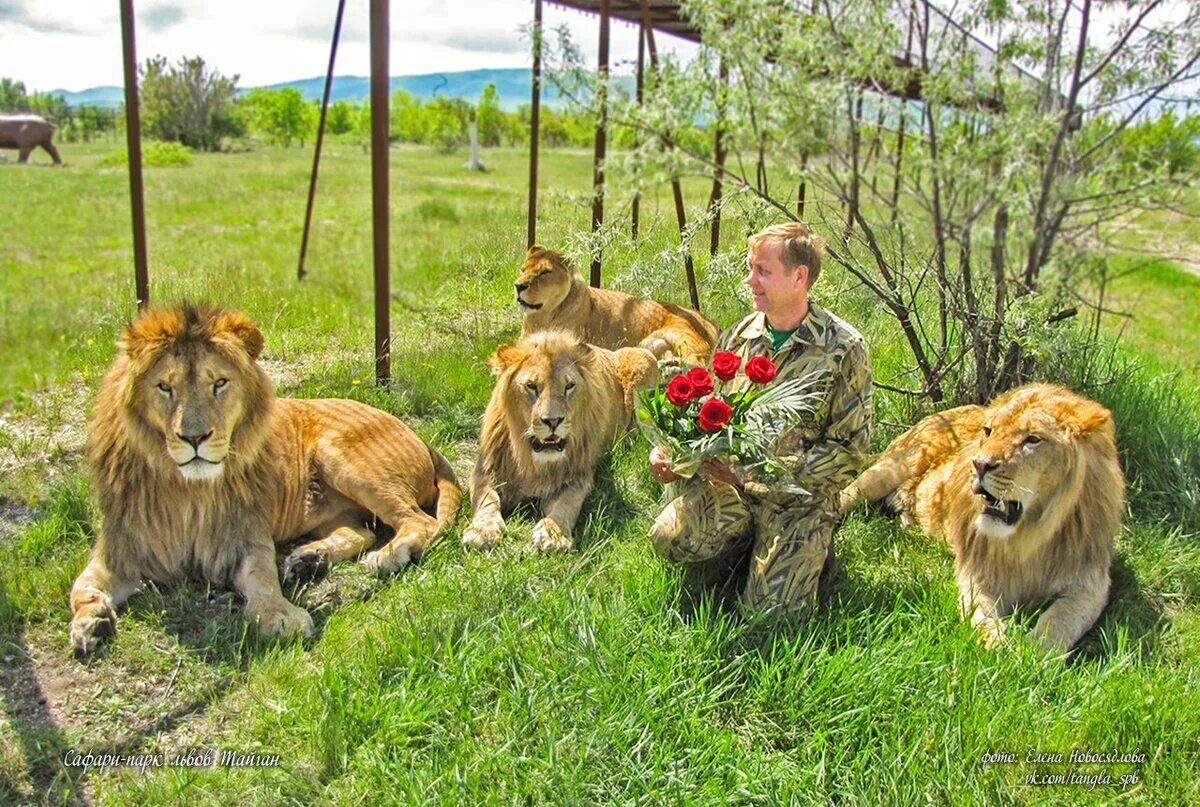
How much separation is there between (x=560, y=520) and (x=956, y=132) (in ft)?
8.86

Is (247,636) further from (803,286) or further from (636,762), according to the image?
(803,286)

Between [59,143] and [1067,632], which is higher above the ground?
[59,143]

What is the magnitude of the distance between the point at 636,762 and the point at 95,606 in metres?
2.27

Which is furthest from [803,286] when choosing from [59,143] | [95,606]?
[59,143]

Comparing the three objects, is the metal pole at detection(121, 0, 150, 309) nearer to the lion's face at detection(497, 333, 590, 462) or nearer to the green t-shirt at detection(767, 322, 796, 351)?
the lion's face at detection(497, 333, 590, 462)

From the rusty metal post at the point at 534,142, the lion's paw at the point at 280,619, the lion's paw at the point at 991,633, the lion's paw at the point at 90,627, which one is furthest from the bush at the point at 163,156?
the lion's paw at the point at 991,633

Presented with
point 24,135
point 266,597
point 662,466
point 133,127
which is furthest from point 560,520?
point 24,135

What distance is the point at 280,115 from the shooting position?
64.1 m

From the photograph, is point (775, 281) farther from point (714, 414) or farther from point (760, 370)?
point (714, 414)

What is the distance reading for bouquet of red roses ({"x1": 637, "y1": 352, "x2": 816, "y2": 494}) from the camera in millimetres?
3504

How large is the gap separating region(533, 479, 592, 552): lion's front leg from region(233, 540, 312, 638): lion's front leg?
→ 1.20 meters

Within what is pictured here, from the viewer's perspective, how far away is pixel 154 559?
13.0ft

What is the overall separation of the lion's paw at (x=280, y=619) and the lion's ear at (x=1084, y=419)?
10.8 ft

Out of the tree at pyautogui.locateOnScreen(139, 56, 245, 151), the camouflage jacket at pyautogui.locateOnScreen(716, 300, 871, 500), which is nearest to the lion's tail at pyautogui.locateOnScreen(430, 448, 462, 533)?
the camouflage jacket at pyautogui.locateOnScreen(716, 300, 871, 500)
